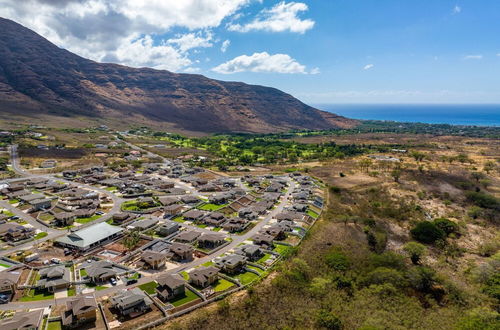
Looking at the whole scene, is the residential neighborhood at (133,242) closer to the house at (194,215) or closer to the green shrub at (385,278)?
the house at (194,215)

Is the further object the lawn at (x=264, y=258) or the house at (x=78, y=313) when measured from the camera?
the lawn at (x=264, y=258)

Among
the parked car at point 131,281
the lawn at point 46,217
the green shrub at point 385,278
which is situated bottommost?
the green shrub at point 385,278

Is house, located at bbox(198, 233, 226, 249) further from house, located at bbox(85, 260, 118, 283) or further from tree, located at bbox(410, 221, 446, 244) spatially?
tree, located at bbox(410, 221, 446, 244)

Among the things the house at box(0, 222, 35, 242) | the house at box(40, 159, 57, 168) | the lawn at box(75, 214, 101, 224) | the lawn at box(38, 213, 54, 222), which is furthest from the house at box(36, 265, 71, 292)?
the house at box(40, 159, 57, 168)

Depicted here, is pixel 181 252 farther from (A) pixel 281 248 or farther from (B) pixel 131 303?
(A) pixel 281 248

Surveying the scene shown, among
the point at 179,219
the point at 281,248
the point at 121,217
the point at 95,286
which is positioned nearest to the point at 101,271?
the point at 95,286

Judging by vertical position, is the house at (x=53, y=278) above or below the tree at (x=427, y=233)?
above

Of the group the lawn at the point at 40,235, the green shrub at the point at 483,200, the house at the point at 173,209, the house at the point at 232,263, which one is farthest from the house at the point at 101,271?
the green shrub at the point at 483,200
